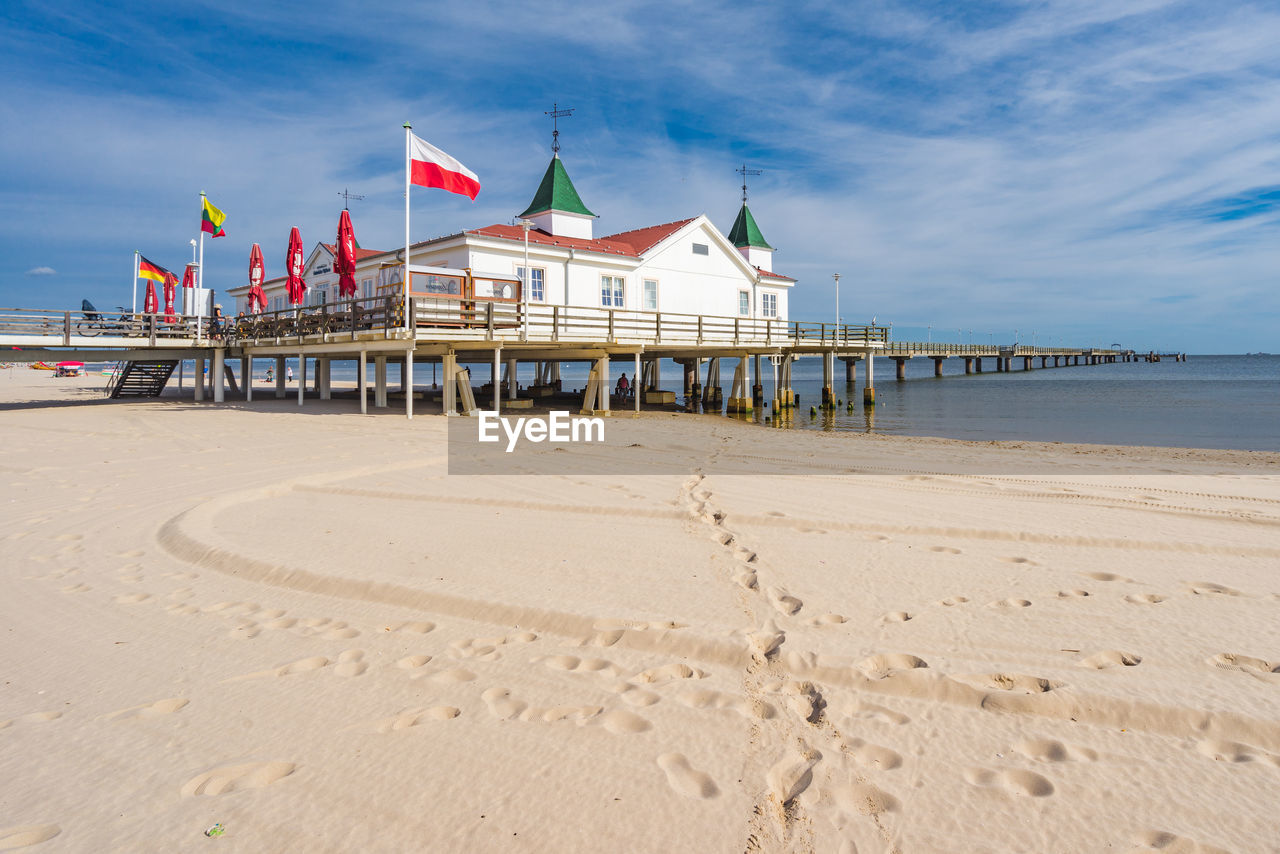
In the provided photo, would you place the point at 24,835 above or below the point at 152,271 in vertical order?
below

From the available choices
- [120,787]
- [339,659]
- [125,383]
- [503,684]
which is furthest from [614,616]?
[125,383]

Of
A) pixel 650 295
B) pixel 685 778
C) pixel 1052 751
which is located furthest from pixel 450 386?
pixel 1052 751

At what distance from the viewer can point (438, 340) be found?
19.2 m

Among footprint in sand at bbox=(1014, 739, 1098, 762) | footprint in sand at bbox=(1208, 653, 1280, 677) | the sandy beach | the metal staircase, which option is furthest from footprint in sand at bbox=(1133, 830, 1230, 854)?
the metal staircase

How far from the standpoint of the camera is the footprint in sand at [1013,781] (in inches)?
111

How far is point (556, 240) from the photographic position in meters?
26.9

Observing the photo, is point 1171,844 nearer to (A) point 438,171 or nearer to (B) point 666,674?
(B) point 666,674

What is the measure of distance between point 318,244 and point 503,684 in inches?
1184

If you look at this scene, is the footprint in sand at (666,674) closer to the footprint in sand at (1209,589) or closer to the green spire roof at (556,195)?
the footprint in sand at (1209,589)

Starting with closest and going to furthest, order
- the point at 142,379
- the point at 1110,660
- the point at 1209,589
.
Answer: the point at 1110,660 < the point at 1209,589 < the point at 142,379

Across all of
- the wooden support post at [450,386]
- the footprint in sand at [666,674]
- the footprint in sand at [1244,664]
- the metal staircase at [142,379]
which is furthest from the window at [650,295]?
the footprint in sand at [1244,664]

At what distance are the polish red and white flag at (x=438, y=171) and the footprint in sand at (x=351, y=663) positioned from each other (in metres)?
16.2

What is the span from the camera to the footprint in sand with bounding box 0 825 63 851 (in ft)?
8.26

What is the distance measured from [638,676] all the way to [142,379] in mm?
33055
